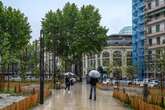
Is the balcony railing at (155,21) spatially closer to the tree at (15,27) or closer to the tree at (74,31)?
the tree at (74,31)

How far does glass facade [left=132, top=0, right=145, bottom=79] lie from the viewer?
11491 centimetres

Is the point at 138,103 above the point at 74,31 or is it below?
below

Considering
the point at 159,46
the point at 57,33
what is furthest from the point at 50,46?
the point at 159,46

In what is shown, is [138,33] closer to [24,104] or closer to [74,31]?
[74,31]

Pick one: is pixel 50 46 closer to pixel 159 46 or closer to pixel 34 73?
pixel 34 73

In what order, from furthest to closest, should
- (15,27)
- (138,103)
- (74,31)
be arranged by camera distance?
(74,31), (15,27), (138,103)

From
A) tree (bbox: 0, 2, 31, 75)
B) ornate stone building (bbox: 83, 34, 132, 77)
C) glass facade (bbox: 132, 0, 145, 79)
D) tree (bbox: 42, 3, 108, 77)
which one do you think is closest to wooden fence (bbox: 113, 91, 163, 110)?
tree (bbox: 0, 2, 31, 75)

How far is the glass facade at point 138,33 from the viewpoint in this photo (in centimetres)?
11491

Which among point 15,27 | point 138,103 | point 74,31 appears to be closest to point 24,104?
point 138,103

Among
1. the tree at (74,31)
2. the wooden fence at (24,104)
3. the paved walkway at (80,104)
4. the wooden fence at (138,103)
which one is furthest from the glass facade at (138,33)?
the wooden fence at (24,104)

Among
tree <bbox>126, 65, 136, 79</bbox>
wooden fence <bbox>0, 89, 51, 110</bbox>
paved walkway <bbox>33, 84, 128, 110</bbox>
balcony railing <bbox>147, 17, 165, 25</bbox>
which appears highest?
balcony railing <bbox>147, 17, 165, 25</bbox>

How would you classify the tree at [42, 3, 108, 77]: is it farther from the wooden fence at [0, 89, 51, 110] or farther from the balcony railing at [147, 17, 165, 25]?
the wooden fence at [0, 89, 51, 110]

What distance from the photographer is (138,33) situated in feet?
390

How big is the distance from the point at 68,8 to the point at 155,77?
25.7m
